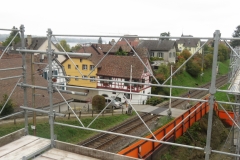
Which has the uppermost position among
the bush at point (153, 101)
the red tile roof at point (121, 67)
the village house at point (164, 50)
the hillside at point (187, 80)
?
the village house at point (164, 50)

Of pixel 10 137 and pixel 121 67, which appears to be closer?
pixel 10 137

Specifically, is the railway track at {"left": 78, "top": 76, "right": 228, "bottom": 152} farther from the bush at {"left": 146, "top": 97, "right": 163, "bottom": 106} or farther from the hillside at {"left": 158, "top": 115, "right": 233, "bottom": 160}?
the bush at {"left": 146, "top": 97, "right": 163, "bottom": 106}

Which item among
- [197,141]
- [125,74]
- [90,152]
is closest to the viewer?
[90,152]

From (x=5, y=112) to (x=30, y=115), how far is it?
178 centimetres

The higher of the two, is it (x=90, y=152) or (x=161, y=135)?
(x=90, y=152)

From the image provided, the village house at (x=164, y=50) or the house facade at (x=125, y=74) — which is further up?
the village house at (x=164, y=50)

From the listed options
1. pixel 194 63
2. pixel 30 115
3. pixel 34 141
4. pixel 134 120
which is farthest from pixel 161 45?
pixel 34 141

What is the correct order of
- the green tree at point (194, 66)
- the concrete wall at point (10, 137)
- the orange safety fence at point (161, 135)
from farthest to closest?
the green tree at point (194, 66) < the orange safety fence at point (161, 135) < the concrete wall at point (10, 137)

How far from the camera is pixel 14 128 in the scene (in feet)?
38.2

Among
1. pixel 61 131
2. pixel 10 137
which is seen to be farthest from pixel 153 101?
pixel 10 137

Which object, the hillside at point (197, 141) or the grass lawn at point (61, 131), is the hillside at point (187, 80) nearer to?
the hillside at point (197, 141)

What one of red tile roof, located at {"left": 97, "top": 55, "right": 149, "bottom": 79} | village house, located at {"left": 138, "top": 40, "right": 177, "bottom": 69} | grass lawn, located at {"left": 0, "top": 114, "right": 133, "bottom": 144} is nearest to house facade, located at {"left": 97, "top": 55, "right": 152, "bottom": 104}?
red tile roof, located at {"left": 97, "top": 55, "right": 149, "bottom": 79}

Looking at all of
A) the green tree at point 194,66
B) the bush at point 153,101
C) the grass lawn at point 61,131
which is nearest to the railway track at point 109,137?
the grass lawn at point 61,131

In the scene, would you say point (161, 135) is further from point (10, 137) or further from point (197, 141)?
point (10, 137)
